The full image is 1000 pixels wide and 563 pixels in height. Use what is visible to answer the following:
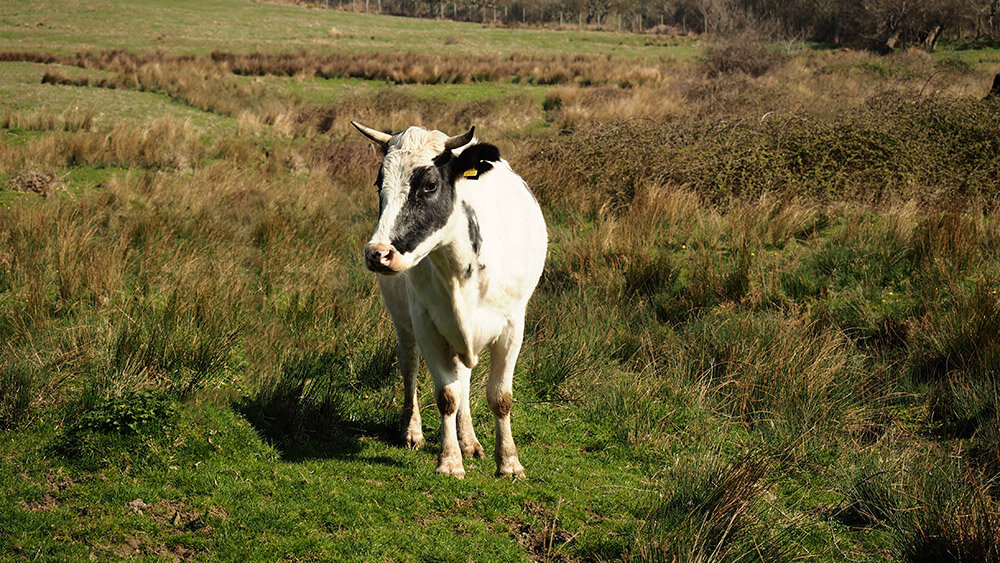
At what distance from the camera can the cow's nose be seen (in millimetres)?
3910

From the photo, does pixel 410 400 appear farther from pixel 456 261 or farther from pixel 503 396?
pixel 456 261

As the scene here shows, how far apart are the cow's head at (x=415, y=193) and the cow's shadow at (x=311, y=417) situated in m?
1.95

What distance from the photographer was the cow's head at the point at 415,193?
4.03 meters

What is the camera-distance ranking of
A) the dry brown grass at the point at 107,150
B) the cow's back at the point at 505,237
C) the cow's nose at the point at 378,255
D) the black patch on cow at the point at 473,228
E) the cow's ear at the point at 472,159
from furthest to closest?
1. the dry brown grass at the point at 107,150
2. the cow's back at the point at 505,237
3. the black patch on cow at the point at 473,228
4. the cow's ear at the point at 472,159
5. the cow's nose at the point at 378,255

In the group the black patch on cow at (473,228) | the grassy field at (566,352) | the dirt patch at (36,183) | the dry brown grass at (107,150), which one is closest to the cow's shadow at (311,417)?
the grassy field at (566,352)

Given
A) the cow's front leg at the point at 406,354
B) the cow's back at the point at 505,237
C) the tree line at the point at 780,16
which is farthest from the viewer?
the tree line at the point at 780,16

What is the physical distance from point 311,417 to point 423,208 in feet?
8.02

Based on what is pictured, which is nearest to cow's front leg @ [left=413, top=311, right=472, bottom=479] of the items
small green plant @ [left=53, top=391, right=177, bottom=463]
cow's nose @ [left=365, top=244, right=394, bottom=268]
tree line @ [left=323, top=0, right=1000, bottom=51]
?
cow's nose @ [left=365, top=244, right=394, bottom=268]

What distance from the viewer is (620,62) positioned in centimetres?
3744

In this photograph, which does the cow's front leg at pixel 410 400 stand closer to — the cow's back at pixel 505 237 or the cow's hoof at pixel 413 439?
the cow's hoof at pixel 413 439

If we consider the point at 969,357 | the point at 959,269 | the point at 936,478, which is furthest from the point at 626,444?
the point at 959,269

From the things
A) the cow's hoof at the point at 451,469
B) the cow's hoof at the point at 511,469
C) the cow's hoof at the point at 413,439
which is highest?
the cow's hoof at the point at 451,469

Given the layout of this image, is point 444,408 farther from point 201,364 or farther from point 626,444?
point 201,364

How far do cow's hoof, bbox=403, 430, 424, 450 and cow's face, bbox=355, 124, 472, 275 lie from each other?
6.72 feet
